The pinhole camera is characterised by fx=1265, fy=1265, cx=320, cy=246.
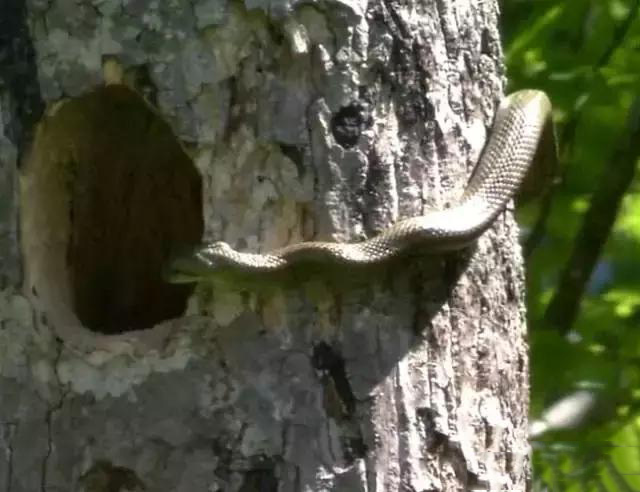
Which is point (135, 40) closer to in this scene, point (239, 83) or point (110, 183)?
point (239, 83)

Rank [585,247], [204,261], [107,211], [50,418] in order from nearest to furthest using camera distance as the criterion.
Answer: [204,261] → [50,418] → [107,211] → [585,247]

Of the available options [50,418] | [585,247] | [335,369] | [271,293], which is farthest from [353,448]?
[585,247]

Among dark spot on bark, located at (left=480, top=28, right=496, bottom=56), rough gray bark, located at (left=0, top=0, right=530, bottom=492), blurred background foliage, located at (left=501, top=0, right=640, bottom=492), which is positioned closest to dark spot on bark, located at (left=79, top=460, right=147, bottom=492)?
rough gray bark, located at (left=0, top=0, right=530, bottom=492)

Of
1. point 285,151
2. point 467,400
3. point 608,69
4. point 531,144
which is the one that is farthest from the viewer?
point 608,69

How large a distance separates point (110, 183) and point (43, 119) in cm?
35

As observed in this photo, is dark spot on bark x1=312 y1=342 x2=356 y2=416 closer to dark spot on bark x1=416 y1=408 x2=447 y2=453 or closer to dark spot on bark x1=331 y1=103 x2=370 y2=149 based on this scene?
dark spot on bark x1=416 y1=408 x2=447 y2=453

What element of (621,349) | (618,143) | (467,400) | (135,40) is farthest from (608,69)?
(135,40)

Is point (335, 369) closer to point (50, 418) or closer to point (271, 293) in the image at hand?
point (271, 293)

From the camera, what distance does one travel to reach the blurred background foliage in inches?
125

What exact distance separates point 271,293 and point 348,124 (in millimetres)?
294

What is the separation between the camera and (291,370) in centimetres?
199

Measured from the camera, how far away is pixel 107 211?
2.39 m

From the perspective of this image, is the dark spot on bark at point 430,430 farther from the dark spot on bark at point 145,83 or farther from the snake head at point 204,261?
the dark spot on bark at point 145,83

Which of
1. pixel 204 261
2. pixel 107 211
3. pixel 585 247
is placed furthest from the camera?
pixel 585 247
